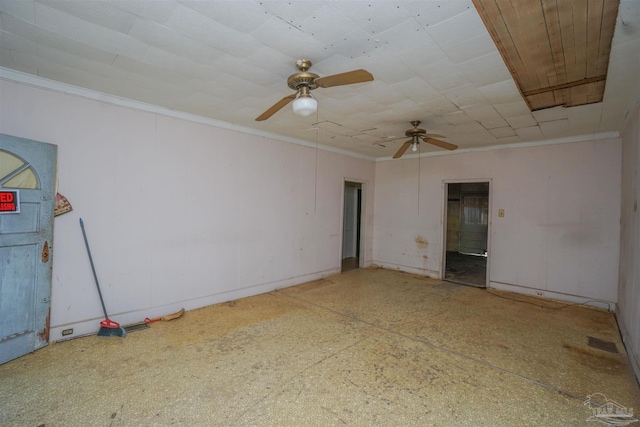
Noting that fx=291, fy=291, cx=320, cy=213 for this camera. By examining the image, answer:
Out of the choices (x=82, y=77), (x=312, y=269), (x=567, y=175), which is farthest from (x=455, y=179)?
(x=82, y=77)

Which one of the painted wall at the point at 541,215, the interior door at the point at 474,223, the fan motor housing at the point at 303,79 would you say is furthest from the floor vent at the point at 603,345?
the interior door at the point at 474,223

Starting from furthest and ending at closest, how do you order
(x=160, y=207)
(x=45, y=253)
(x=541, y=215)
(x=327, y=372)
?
(x=541, y=215) < (x=160, y=207) < (x=45, y=253) < (x=327, y=372)

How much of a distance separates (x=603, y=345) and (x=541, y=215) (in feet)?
7.46

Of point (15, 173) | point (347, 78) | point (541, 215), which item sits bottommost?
point (541, 215)

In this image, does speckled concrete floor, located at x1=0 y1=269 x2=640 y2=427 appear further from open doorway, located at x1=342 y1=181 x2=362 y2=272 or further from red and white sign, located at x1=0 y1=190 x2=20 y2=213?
open doorway, located at x1=342 y1=181 x2=362 y2=272

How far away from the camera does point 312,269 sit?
5574mm

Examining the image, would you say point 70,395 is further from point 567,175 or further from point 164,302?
point 567,175

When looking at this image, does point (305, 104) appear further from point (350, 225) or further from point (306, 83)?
point (350, 225)

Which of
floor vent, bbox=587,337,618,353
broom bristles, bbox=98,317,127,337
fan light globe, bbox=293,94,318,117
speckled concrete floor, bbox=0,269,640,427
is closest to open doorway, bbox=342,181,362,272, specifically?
speckled concrete floor, bbox=0,269,640,427

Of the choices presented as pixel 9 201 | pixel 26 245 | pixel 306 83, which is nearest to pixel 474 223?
pixel 306 83

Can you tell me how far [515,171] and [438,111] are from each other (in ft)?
8.48

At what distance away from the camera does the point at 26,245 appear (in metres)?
2.62

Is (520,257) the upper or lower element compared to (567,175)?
lower

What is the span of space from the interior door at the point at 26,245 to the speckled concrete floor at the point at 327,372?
0.24 m
